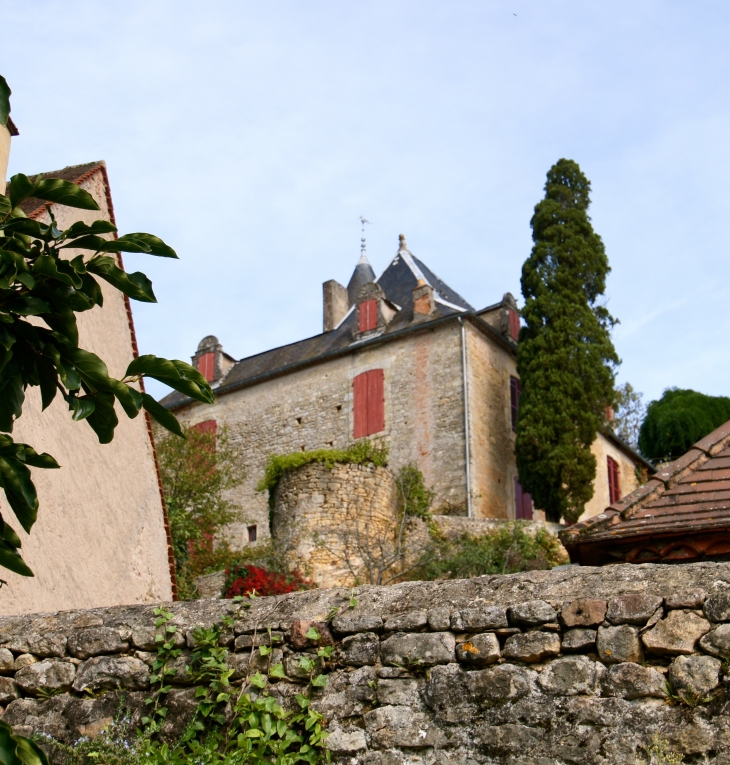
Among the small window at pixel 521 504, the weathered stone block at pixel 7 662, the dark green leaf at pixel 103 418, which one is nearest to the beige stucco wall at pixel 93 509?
the weathered stone block at pixel 7 662

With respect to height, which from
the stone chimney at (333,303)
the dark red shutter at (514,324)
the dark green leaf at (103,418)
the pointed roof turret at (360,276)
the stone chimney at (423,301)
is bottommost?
the dark green leaf at (103,418)

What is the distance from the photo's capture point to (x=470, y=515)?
18656 millimetres

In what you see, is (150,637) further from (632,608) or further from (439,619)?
(632,608)

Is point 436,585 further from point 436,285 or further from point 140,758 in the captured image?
point 436,285

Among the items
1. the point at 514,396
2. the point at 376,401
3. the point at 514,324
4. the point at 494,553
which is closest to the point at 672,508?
the point at 494,553

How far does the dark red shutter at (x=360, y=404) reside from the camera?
21.1 meters

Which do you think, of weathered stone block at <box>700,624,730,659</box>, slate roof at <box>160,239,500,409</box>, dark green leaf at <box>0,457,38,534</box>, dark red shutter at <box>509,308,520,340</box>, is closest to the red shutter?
slate roof at <box>160,239,500,409</box>

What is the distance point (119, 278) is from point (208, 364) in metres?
23.3

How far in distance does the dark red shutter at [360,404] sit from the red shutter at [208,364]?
217 inches

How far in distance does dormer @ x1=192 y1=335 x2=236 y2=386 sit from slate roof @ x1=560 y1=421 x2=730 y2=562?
64.9ft

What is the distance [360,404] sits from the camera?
70.3ft

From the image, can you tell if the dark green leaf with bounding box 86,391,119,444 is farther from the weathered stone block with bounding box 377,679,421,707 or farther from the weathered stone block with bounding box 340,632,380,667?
the weathered stone block with bounding box 377,679,421,707

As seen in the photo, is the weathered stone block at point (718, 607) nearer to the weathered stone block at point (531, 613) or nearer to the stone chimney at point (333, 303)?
the weathered stone block at point (531, 613)

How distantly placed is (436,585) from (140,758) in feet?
3.98
